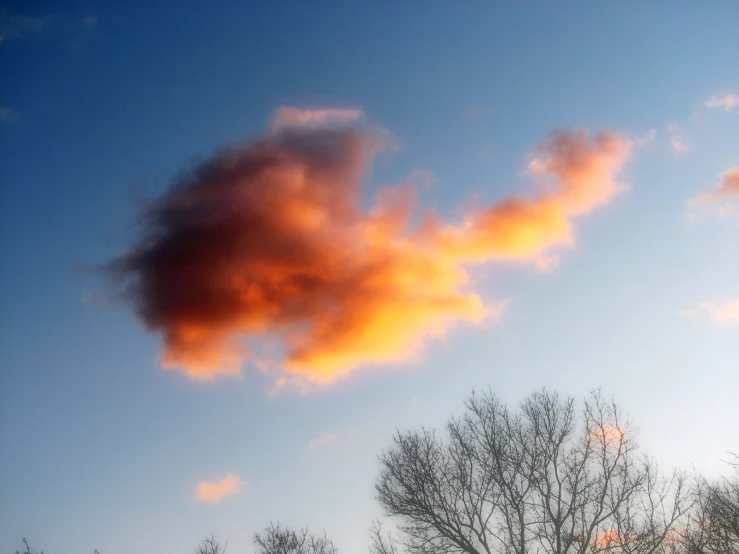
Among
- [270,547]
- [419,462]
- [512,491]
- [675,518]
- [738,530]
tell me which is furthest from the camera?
[270,547]

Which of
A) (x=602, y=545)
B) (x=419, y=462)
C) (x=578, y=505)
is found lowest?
(x=602, y=545)

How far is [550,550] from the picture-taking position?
66.9 ft

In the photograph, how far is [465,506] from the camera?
22219mm

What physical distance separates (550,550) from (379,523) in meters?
7.83

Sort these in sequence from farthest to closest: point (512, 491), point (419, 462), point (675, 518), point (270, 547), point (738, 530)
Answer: point (270, 547), point (419, 462), point (512, 491), point (675, 518), point (738, 530)

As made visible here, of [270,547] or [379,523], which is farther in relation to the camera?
[270,547]

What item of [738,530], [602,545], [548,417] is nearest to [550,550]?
[602,545]

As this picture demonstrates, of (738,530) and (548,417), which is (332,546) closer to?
(548,417)

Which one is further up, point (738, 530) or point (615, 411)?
point (615, 411)

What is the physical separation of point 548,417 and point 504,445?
2224mm

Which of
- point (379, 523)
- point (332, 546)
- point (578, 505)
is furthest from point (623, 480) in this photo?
point (332, 546)

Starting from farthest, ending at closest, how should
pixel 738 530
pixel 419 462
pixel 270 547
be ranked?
pixel 270 547
pixel 419 462
pixel 738 530

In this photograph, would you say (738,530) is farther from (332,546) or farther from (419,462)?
(332,546)

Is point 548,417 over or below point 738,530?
over
